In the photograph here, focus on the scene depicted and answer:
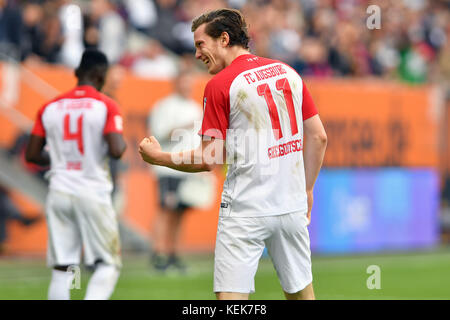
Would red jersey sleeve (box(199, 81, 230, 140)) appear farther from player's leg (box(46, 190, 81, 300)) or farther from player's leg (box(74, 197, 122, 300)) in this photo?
player's leg (box(46, 190, 81, 300))

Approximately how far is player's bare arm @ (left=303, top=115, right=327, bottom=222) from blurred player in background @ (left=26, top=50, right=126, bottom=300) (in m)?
1.84

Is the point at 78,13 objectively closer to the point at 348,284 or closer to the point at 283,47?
the point at 283,47

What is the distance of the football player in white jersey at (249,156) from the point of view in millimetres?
4977

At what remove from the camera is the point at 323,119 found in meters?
14.6

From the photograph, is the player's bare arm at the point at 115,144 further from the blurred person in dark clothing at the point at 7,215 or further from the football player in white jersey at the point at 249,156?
the blurred person in dark clothing at the point at 7,215

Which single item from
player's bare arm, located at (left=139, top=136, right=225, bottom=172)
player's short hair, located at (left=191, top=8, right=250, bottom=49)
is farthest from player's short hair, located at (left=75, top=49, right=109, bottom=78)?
player's bare arm, located at (left=139, top=136, right=225, bottom=172)

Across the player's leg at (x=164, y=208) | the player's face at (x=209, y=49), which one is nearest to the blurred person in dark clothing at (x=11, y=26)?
the player's leg at (x=164, y=208)

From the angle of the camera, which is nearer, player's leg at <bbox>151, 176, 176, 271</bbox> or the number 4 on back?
the number 4 on back

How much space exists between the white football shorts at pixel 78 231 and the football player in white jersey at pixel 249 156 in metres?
1.88

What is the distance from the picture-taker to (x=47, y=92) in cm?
1220

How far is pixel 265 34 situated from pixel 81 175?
10374mm

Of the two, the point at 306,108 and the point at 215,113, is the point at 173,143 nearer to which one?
the point at 306,108

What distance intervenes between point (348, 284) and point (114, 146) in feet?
14.1

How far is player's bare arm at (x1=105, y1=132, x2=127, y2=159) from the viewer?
6.72m
